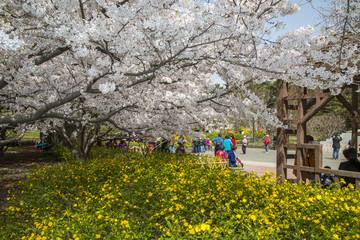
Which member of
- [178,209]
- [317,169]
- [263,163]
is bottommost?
[263,163]

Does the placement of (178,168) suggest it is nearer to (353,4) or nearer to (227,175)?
(227,175)

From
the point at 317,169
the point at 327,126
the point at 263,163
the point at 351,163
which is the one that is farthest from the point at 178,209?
the point at 327,126

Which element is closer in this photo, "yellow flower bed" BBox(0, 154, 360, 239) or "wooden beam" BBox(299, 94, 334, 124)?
"yellow flower bed" BBox(0, 154, 360, 239)

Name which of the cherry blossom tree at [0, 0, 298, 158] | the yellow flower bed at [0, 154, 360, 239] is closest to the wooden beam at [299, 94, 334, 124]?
A: the cherry blossom tree at [0, 0, 298, 158]

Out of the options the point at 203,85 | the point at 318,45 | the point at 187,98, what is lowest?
the point at 187,98

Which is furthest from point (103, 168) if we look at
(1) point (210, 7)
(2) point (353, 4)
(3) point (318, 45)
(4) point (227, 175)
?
(2) point (353, 4)

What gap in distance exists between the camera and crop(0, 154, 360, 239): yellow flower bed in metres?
2.76

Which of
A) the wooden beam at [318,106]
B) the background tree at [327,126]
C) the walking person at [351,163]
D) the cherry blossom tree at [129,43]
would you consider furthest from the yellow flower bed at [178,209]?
the background tree at [327,126]

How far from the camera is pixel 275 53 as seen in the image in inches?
189

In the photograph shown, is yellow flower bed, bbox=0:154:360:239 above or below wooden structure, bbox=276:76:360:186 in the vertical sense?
below

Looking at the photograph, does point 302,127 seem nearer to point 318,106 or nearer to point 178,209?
point 318,106

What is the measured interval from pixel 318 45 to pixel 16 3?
4999 millimetres

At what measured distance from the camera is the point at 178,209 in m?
3.23

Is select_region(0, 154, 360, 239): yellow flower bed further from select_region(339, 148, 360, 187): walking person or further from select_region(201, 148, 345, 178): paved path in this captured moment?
select_region(201, 148, 345, 178): paved path
